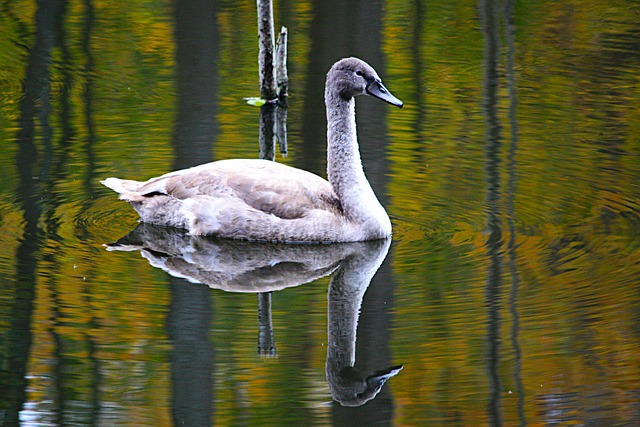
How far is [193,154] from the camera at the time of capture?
14.0 meters

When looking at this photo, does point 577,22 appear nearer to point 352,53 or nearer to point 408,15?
point 408,15

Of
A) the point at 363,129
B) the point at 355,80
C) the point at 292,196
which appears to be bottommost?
the point at 363,129

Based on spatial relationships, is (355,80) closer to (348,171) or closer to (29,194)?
(348,171)

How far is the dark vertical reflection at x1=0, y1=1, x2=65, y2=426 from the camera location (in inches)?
342

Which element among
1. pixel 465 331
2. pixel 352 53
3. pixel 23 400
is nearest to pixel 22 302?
pixel 23 400

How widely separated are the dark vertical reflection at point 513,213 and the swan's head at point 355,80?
64.2 inches

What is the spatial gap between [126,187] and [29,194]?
1.08 m

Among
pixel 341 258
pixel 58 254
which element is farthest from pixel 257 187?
pixel 58 254

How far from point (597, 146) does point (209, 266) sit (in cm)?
537

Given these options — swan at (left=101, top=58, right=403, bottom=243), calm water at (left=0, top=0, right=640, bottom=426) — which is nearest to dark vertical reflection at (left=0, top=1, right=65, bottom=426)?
calm water at (left=0, top=0, right=640, bottom=426)

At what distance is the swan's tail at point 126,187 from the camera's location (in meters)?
12.0

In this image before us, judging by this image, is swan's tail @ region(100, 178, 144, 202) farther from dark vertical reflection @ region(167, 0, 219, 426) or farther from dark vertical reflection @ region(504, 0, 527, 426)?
dark vertical reflection @ region(504, 0, 527, 426)

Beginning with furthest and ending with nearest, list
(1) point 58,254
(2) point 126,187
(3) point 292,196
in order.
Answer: (2) point 126,187
(3) point 292,196
(1) point 58,254

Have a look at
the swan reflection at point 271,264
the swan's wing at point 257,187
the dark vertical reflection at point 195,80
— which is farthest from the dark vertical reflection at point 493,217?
the dark vertical reflection at point 195,80
